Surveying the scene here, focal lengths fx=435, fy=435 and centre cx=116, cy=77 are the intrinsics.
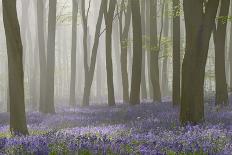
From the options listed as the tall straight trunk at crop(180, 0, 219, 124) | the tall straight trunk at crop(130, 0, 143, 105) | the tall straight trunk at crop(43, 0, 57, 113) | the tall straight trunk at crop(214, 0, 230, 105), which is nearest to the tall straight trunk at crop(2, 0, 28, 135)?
the tall straight trunk at crop(180, 0, 219, 124)

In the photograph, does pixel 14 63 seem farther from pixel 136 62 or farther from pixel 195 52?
pixel 136 62

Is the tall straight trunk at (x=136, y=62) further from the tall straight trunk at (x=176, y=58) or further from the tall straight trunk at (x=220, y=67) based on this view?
the tall straight trunk at (x=220, y=67)

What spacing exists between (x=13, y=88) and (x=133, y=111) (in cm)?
657

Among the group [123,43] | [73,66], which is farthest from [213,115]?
[73,66]

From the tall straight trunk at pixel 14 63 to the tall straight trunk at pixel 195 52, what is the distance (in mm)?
4097

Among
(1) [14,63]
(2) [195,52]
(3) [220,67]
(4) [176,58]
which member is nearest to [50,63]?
(4) [176,58]

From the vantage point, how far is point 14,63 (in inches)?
419

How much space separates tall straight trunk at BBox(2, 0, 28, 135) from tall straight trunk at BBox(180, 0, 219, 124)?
4.10 meters

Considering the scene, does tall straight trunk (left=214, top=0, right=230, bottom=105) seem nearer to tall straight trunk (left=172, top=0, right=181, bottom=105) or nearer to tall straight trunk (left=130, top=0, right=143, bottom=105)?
tall straight trunk (left=172, top=0, right=181, bottom=105)

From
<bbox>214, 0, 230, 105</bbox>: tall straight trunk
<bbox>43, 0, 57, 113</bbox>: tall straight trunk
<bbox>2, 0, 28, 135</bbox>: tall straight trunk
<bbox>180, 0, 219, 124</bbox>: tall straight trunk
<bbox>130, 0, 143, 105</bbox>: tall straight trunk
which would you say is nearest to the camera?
<bbox>2, 0, 28, 135</bbox>: tall straight trunk

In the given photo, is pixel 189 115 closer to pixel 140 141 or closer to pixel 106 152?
pixel 140 141

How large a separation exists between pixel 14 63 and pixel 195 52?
178 inches

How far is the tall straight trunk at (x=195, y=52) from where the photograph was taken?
10953mm

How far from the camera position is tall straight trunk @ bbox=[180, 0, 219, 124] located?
431 inches
